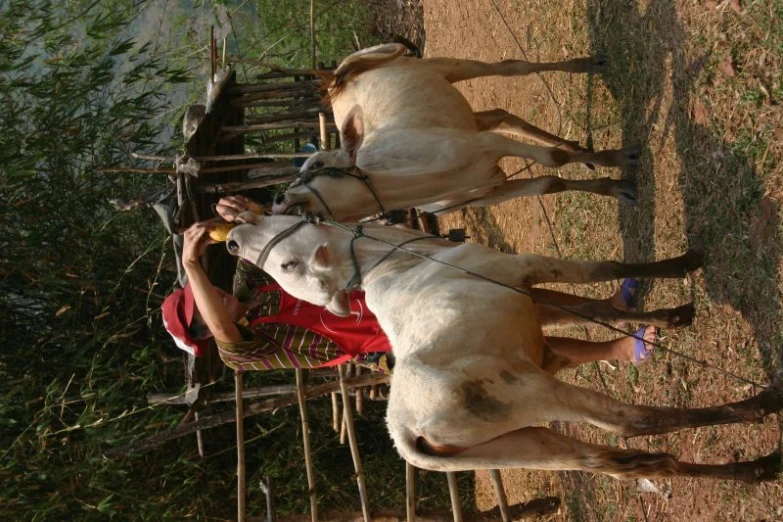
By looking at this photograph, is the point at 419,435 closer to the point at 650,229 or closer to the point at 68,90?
the point at 650,229

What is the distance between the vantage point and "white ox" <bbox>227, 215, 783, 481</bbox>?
310 centimetres

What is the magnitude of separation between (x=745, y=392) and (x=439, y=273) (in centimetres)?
170

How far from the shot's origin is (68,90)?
26.1 feet

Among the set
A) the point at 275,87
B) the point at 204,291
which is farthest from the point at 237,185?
the point at 204,291

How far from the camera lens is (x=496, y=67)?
17.9ft

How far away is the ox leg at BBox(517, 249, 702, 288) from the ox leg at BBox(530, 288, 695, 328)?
0.18 m

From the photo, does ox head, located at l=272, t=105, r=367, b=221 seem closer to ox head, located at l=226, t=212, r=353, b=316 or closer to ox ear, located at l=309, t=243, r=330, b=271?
ox head, located at l=226, t=212, r=353, b=316

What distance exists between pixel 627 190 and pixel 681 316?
3.84 feet

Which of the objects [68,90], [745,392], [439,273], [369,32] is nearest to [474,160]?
[439,273]

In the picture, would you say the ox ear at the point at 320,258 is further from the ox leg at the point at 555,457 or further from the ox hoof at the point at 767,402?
the ox hoof at the point at 767,402

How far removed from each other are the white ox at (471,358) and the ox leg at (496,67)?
1885 millimetres

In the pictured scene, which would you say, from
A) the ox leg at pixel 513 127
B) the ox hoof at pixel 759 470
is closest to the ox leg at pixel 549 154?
the ox leg at pixel 513 127

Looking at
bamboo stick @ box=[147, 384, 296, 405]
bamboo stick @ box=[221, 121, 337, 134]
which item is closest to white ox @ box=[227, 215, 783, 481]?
bamboo stick @ box=[147, 384, 296, 405]

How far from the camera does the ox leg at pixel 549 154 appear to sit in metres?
4.68
